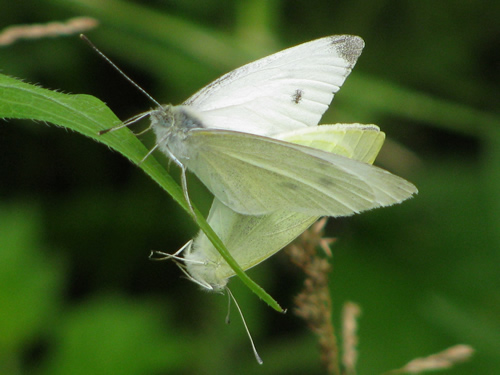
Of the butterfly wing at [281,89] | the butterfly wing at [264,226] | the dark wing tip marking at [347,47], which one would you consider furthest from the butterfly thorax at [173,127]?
the dark wing tip marking at [347,47]

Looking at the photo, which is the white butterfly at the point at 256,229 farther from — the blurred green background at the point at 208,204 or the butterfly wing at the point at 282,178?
the blurred green background at the point at 208,204

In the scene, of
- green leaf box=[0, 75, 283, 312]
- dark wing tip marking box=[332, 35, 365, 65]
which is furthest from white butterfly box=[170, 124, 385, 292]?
green leaf box=[0, 75, 283, 312]

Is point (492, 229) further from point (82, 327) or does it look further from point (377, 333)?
point (82, 327)

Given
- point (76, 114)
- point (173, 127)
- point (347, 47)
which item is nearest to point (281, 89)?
point (347, 47)

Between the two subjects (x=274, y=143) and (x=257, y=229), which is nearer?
(x=274, y=143)

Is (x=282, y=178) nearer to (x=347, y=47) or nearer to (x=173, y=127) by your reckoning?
(x=173, y=127)

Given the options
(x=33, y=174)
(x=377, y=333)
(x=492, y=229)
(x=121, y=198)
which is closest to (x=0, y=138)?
(x=33, y=174)

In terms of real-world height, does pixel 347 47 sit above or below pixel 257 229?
above

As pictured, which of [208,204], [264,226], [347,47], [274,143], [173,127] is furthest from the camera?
[208,204]
